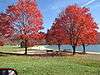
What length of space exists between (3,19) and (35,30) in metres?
6.08

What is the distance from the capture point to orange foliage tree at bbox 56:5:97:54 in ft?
186

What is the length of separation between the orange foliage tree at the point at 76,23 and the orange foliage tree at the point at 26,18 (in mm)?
5975

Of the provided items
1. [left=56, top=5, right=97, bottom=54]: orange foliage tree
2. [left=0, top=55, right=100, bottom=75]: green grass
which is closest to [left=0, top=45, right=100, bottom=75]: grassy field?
[left=0, top=55, right=100, bottom=75]: green grass

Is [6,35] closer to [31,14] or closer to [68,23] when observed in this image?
[31,14]

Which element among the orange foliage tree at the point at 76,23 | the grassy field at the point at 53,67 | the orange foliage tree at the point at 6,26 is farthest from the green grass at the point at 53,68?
the orange foliage tree at the point at 76,23

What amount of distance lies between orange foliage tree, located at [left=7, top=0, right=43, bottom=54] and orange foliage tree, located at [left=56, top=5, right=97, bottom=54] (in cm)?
597

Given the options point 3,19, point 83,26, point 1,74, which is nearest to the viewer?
point 1,74

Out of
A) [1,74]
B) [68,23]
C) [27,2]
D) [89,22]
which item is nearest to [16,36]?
[27,2]

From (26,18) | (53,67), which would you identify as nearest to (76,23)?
(26,18)

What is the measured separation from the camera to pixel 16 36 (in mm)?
52188

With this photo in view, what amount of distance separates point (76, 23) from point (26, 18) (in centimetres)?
1038

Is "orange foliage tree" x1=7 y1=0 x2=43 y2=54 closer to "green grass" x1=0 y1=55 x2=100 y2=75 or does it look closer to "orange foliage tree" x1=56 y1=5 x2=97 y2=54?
"orange foliage tree" x1=56 y1=5 x2=97 y2=54

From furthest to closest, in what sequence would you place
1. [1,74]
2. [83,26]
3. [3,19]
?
[83,26]
[3,19]
[1,74]

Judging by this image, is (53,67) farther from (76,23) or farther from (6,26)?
(76,23)
